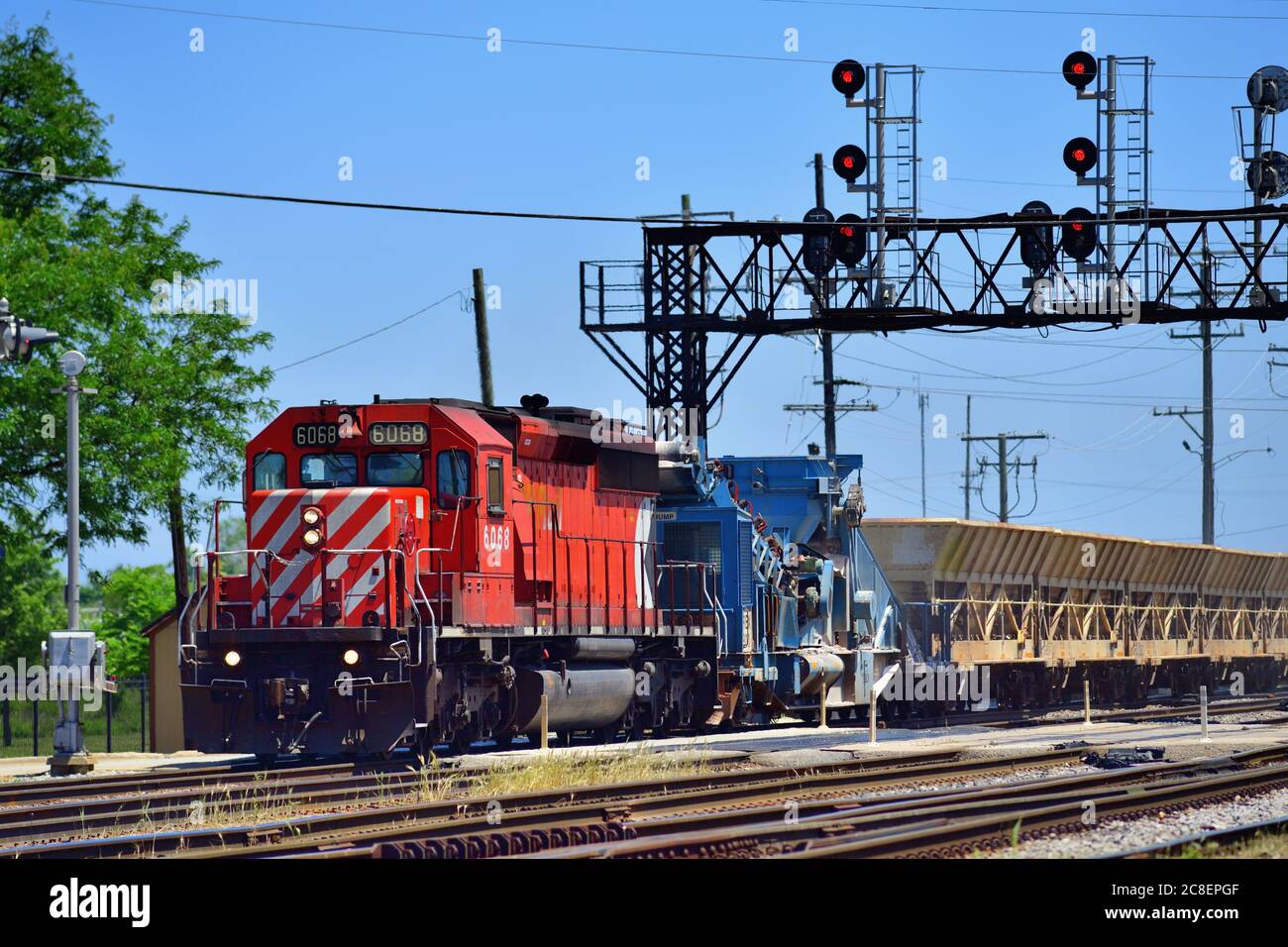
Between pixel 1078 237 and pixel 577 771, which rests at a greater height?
pixel 1078 237

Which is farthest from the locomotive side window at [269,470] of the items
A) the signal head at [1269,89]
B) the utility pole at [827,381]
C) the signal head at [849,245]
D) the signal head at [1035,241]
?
A: the utility pole at [827,381]

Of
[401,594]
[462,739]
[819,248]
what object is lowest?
[462,739]

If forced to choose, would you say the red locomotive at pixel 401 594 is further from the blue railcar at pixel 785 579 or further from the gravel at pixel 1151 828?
the gravel at pixel 1151 828

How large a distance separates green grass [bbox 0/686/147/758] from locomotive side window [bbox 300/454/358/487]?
11182mm

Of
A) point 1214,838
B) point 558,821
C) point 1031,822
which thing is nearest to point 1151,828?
point 1031,822

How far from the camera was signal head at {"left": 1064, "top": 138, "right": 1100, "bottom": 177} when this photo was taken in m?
28.8

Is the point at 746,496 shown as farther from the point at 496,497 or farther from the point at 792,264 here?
the point at 496,497

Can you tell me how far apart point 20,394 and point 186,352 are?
3.53 m

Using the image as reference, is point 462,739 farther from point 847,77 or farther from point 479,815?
point 847,77

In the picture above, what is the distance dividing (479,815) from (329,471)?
772 centimetres

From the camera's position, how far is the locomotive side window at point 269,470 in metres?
21.6

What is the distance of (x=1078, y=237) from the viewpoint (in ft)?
102

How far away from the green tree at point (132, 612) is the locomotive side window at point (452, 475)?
30.6 meters
